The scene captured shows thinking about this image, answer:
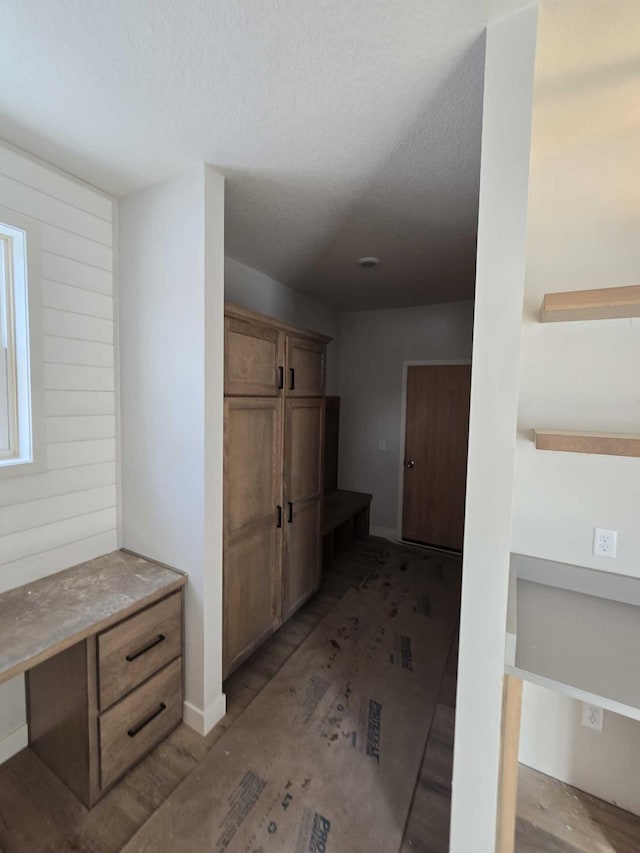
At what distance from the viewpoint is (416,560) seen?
3.66 meters

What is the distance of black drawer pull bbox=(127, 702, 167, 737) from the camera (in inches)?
61.3

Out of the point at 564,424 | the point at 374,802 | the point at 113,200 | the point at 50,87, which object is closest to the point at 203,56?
the point at 50,87

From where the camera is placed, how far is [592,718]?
4.82 feet

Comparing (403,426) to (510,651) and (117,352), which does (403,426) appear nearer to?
(117,352)

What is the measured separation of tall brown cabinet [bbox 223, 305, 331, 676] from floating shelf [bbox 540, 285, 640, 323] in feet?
4.55

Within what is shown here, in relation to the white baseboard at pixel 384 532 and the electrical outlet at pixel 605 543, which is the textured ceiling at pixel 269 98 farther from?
the white baseboard at pixel 384 532

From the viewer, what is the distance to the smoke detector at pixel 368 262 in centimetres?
270

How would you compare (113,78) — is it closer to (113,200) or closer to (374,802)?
(113,200)

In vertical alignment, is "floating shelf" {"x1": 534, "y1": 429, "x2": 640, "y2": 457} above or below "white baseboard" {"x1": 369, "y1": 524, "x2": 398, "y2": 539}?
above

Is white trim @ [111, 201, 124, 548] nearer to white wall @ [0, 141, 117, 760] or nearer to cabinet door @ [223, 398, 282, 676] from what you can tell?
white wall @ [0, 141, 117, 760]

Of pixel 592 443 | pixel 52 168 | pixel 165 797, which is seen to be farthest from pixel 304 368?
pixel 165 797

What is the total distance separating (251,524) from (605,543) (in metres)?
1.66

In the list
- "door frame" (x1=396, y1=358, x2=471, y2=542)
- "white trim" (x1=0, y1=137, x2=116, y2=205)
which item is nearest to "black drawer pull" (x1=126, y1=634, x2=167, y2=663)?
"white trim" (x1=0, y1=137, x2=116, y2=205)

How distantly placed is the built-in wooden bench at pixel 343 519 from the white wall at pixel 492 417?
2010mm
